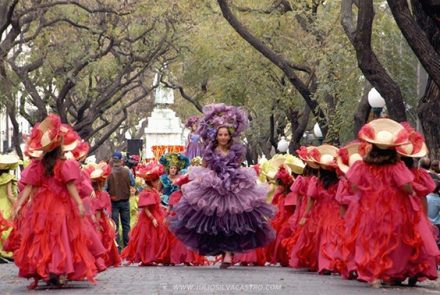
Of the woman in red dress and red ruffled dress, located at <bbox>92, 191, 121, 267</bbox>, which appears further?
the woman in red dress

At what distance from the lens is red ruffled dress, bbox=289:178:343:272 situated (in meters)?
18.9

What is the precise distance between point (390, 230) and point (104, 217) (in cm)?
637

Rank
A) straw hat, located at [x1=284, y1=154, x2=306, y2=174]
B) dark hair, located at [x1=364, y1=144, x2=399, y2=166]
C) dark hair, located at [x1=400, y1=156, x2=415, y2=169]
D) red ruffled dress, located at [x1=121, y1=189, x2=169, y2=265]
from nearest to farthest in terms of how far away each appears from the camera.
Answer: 1. dark hair, located at [x1=364, y1=144, x2=399, y2=166]
2. dark hair, located at [x1=400, y1=156, x2=415, y2=169]
3. straw hat, located at [x1=284, y1=154, x2=306, y2=174]
4. red ruffled dress, located at [x1=121, y1=189, x2=169, y2=265]

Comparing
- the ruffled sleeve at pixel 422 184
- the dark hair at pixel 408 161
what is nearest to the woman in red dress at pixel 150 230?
the dark hair at pixel 408 161

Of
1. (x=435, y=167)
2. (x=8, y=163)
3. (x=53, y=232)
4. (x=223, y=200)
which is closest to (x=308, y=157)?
(x=223, y=200)

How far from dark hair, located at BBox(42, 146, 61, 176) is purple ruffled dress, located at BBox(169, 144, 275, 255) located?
12.6ft

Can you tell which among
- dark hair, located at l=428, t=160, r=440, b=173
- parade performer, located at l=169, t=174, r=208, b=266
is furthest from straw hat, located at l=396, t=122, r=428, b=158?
dark hair, located at l=428, t=160, r=440, b=173

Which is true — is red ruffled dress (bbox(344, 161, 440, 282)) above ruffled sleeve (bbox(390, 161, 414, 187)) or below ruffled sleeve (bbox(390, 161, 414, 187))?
below

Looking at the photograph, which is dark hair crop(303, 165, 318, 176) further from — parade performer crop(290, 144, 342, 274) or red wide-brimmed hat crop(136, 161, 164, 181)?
red wide-brimmed hat crop(136, 161, 164, 181)

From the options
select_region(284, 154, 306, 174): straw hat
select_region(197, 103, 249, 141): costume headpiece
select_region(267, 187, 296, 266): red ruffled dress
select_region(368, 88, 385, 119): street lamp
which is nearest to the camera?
select_region(197, 103, 249, 141): costume headpiece

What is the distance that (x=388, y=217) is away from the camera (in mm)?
15969

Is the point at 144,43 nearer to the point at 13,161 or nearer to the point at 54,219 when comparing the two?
the point at 13,161

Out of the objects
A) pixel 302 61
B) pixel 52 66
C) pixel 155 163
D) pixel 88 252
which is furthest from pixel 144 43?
pixel 88 252

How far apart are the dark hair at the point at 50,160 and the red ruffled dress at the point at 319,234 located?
4.10 meters
